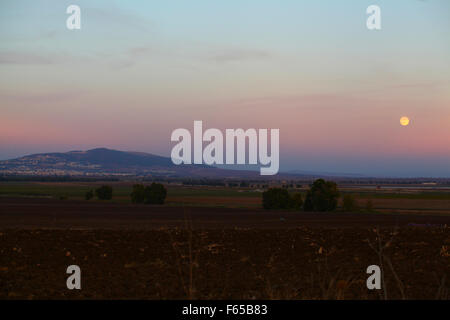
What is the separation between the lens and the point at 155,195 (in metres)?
81.1

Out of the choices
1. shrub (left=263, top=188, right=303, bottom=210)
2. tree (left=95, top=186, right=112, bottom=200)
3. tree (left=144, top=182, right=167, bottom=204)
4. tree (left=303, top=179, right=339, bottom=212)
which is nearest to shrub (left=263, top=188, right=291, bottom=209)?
shrub (left=263, top=188, right=303, bottom=210)

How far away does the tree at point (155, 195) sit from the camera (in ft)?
266

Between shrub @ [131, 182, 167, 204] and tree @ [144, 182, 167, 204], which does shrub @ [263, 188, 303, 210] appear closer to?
tree @ [144, 182, 167, 204]

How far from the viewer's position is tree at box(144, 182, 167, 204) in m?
81.0

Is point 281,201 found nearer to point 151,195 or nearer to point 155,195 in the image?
point 155,195

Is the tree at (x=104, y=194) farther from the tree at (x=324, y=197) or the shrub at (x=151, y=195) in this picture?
the tree at (x=324, y=197)

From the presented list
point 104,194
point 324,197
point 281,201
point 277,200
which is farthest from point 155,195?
point 324,197

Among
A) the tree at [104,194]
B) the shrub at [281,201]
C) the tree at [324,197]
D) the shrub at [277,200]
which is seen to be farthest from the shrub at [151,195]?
the tree at [324,197]

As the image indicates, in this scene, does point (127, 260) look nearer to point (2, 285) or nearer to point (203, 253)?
point (203, 253)
